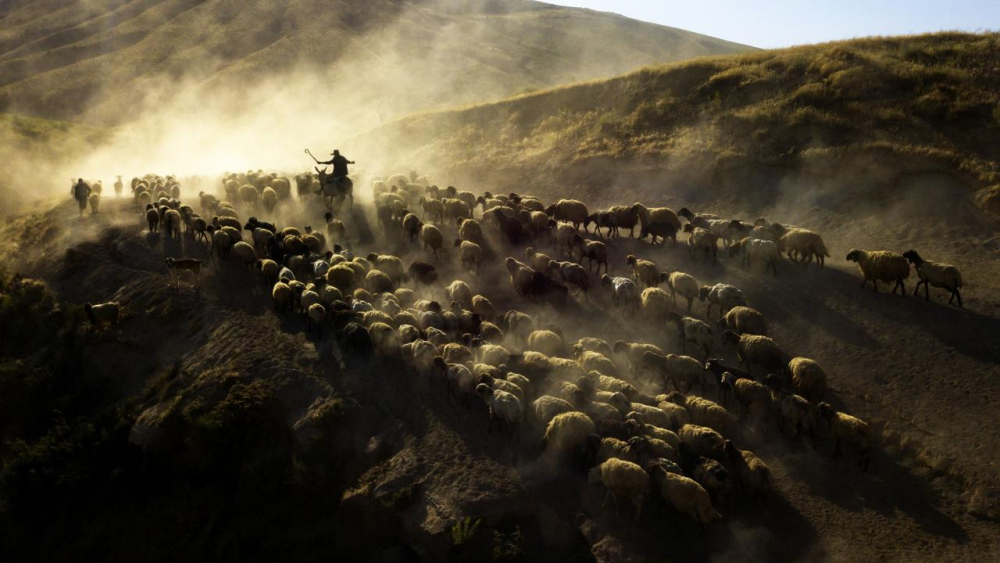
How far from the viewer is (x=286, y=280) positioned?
18406 mm

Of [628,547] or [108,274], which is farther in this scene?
[108,274]

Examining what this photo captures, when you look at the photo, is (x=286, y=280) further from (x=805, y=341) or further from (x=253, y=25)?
(x=253, y=25)

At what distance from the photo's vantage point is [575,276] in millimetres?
18172

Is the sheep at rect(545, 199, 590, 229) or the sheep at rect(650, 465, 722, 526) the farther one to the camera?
the sheep at rect(545, 199, 590, 229)

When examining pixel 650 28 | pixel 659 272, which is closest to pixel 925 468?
pixel 659 272

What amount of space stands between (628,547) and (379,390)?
6542mm

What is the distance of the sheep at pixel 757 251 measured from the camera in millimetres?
18188

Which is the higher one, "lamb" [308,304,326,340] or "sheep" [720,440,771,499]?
"lamb" [308,304,326,340]

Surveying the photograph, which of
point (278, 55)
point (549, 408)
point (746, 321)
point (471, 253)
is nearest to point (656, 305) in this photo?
point (746, 321)

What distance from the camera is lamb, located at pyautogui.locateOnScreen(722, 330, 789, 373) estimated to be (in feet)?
45.7

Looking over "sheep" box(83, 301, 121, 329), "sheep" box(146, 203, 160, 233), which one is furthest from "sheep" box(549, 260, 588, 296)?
"sheep" box(146, 203, 160, 233)

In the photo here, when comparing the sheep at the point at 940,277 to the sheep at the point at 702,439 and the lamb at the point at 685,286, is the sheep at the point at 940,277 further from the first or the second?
the sheep at the point at 702,439

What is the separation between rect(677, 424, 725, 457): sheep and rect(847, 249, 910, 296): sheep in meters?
7.94

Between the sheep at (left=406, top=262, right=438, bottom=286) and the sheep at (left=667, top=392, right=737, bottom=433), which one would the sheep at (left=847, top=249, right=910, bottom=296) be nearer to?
the sheep at (left=667, top=392, right=737, bottom=433)
